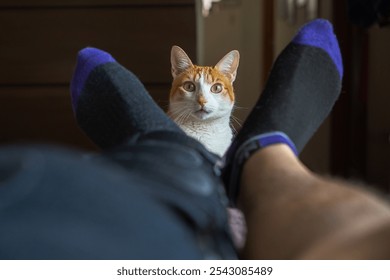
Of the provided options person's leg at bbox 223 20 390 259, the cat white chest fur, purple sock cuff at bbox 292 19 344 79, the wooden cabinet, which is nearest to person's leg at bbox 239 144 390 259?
person's leg at bbox 223 20 390 259

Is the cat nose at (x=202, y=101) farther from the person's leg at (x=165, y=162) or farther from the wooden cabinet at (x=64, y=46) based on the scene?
the wooden cabinet at (x=64, y=46)

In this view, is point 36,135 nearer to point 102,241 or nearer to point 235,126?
point 235,126

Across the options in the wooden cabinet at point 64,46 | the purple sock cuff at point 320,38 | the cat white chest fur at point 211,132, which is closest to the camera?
the cat white chest fur at point 211,132

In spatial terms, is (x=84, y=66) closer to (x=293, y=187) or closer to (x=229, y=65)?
(x=229, y=65)

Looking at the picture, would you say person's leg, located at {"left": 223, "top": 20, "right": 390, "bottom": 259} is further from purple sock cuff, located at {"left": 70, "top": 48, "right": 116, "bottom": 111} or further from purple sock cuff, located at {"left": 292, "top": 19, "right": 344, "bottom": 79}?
purple sock cuff, located at {"left": 70, "top": 48, "right": 116, "bottom": 111}

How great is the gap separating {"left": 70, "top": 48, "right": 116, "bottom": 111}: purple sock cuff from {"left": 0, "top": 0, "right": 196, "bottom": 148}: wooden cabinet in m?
0.38

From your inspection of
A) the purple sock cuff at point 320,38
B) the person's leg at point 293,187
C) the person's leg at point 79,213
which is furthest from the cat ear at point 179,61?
the person's leg at point 79,213

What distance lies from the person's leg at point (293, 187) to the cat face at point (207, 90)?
0.17 ft

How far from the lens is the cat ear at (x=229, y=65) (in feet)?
2.61

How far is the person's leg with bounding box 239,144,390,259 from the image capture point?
349 mm

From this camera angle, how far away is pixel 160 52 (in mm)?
1429

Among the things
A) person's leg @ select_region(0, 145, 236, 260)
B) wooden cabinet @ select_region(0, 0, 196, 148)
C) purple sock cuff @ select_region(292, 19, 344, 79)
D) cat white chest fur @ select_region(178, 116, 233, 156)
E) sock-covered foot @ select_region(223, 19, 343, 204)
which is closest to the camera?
person's leg @ select_region(0, 145, 236, 260)

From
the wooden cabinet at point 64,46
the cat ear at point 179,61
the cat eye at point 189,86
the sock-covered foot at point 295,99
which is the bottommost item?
the wooden cabinet at point 64,46
